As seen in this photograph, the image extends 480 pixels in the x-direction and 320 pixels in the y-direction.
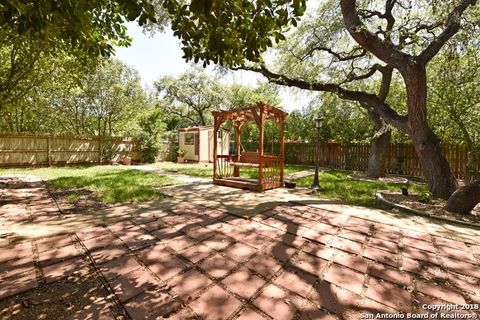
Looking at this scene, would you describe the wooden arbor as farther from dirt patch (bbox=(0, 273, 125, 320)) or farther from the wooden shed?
the wooden shed

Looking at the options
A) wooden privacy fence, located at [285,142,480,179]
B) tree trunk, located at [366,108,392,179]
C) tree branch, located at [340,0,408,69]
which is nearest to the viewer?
tree branch, located at [340,0,408,69]

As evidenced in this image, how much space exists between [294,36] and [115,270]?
1023 cm

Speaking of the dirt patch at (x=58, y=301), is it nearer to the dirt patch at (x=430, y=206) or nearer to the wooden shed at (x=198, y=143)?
the dirt patch at (x=430, y=206)

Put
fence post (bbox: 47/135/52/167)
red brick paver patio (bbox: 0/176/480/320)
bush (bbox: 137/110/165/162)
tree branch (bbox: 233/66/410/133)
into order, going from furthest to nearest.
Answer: bush (bbox: 137/110/165/162) < fence post (bbox: 47/135/52/167) < tree branch (bbox: 233/66/410/133) < red brick paver patio (bbox: 0/176/480/320)

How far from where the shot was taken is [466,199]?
4.54 m

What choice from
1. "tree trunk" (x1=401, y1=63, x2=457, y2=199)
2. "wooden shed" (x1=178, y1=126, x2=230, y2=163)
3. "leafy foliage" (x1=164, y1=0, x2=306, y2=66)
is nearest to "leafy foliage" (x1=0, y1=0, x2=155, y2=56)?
"leafy foliage" (x1=164, y1=0, x2=306, y2=66)

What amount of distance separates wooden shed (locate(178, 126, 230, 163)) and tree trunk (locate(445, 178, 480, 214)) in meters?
14.1

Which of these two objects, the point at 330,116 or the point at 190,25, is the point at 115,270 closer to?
the point at 190,25

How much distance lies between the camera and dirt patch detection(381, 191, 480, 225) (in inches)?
173

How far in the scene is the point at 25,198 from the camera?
5.11 metres

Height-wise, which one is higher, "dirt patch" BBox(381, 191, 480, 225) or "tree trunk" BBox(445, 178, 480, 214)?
"tree trunk" BBox(445, 178, 480, 214)

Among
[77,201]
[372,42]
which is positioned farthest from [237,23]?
[77,201]

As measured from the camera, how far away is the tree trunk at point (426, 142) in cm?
548

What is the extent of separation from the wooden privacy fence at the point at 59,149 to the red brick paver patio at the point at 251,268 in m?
12.1
